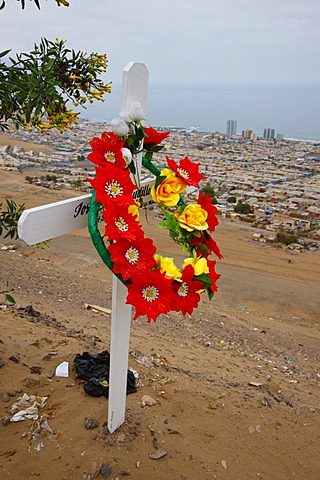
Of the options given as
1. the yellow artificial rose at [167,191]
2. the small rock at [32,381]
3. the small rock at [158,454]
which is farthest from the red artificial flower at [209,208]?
the small rock at [32,381]

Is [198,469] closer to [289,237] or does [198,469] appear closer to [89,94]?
[89,94]

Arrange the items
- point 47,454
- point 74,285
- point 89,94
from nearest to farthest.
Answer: point 47,454
point 89,94
point 74,285

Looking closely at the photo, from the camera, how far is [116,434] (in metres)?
2.94

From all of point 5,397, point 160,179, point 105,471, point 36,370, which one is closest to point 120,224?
point 160,179

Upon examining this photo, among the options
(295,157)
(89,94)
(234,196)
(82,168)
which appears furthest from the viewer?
(295,157)

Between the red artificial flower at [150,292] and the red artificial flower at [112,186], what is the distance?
0.36 meters

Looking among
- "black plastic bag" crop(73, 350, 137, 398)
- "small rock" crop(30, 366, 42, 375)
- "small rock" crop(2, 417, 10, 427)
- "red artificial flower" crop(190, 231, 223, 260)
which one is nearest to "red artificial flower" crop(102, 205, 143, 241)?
"red artificial flower" crop(190, 231, 223, 260)

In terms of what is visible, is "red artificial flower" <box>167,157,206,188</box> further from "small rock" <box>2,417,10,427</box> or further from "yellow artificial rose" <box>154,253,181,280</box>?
"small rock" <box>2,417,10,427</box>

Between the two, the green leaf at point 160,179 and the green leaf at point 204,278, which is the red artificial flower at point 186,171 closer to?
the green leaf at point 160,179

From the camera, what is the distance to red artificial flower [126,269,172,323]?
87.7 inches

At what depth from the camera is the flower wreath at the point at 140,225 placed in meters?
2.23

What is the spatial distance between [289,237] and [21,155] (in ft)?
68.3

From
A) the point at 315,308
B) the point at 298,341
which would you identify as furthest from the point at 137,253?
the point at 315,308

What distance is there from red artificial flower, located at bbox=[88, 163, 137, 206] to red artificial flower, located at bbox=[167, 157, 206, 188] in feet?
1.09
